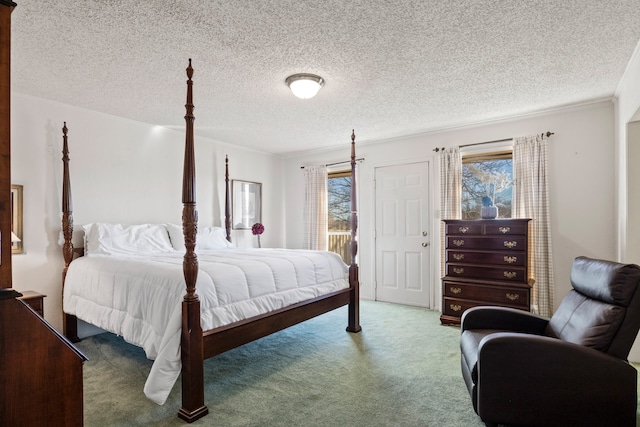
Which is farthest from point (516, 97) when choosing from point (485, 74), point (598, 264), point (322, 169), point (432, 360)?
point (322, 169)

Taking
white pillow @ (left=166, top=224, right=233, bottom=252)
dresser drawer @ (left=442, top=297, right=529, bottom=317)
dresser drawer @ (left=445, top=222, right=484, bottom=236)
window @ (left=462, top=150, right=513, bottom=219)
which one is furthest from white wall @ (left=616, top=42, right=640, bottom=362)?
white pillow @ (left=166, top=224, right=233, bottom=252)

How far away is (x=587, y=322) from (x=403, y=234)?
3.07 m

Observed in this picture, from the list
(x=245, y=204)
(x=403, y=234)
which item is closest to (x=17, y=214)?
(x=245, y=204)

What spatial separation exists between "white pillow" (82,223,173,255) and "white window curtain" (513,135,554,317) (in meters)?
4.04

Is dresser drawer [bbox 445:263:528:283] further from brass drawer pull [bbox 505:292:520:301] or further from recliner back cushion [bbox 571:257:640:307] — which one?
recliner back cushion [bbox 571:257:640:307]

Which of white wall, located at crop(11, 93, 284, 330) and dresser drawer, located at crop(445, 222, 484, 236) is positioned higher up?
white wall, located at crop(11, 93, 284, 330)

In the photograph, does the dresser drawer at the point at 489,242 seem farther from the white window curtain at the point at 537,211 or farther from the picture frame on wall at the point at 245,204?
the picture frame on wall at the point at 245,204

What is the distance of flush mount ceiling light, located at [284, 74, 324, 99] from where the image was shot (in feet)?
9.36

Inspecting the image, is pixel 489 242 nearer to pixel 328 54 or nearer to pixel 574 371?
pixel 574 371

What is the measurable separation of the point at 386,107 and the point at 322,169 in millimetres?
2143

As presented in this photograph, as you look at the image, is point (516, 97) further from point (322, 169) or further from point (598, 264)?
point (322, 169)

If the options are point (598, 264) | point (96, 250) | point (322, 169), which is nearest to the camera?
point (598, 264)

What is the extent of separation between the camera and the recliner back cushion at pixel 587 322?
5.89 feet

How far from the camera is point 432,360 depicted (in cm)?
296
